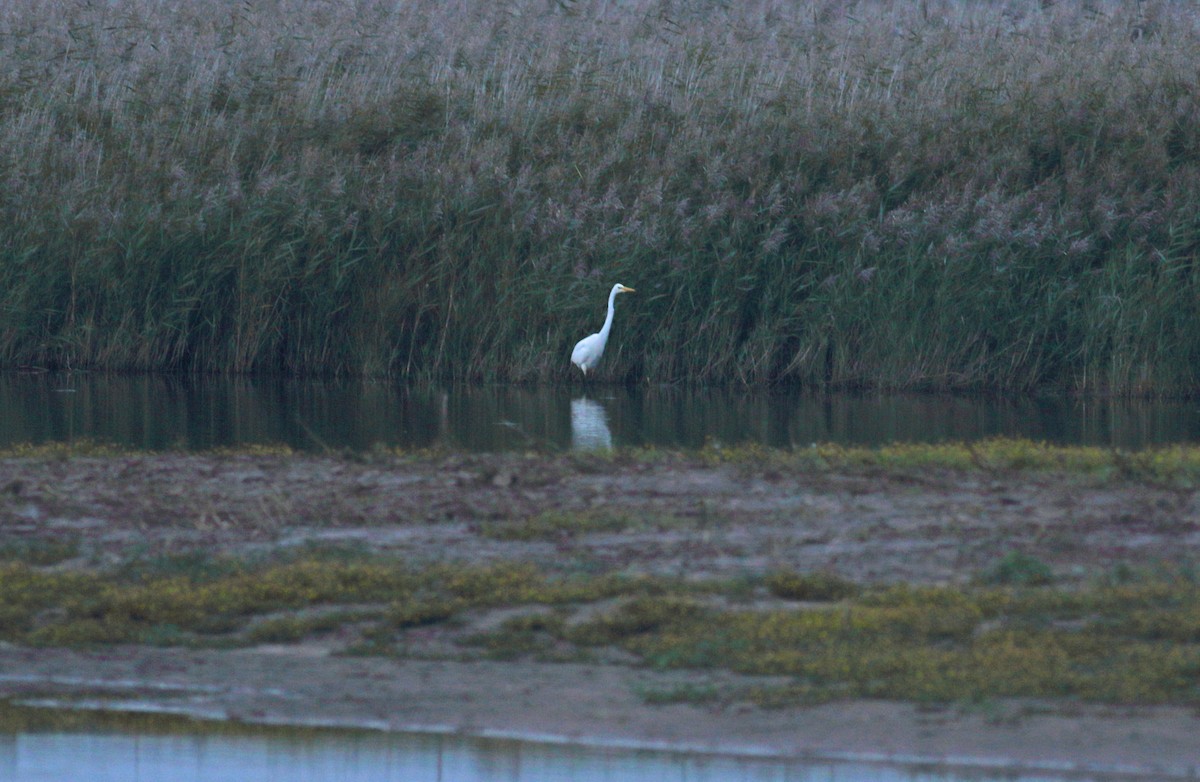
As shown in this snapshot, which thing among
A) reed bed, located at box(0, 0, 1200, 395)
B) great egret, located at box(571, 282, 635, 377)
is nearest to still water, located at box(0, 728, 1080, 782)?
great egret, located at box(571, 282, 635, 377)

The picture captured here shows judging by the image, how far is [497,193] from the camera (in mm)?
15781

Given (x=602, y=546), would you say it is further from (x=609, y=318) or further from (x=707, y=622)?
(x=609, y=318)

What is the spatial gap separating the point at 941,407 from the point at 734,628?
8176 mm

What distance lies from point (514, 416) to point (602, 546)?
5.88 m

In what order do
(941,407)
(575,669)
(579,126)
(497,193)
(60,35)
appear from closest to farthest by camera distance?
1. (575,669)
2. (941,407)
3. (497,193)
4. (579,126)
5. (60,35)

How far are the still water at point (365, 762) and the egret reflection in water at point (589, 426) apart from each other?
480cm

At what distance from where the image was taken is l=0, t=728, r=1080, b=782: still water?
4.71 meters

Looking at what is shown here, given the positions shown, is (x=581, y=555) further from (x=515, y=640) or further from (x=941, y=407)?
(x=941, y=407)

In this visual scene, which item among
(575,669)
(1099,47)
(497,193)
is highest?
(1099,47)

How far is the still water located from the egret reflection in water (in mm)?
4795

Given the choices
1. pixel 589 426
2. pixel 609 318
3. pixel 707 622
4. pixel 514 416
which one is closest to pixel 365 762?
pixel 707 622

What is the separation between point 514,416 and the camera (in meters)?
12.6

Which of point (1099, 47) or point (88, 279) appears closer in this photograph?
point (88, 279)

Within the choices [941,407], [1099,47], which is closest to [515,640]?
[941,407]
